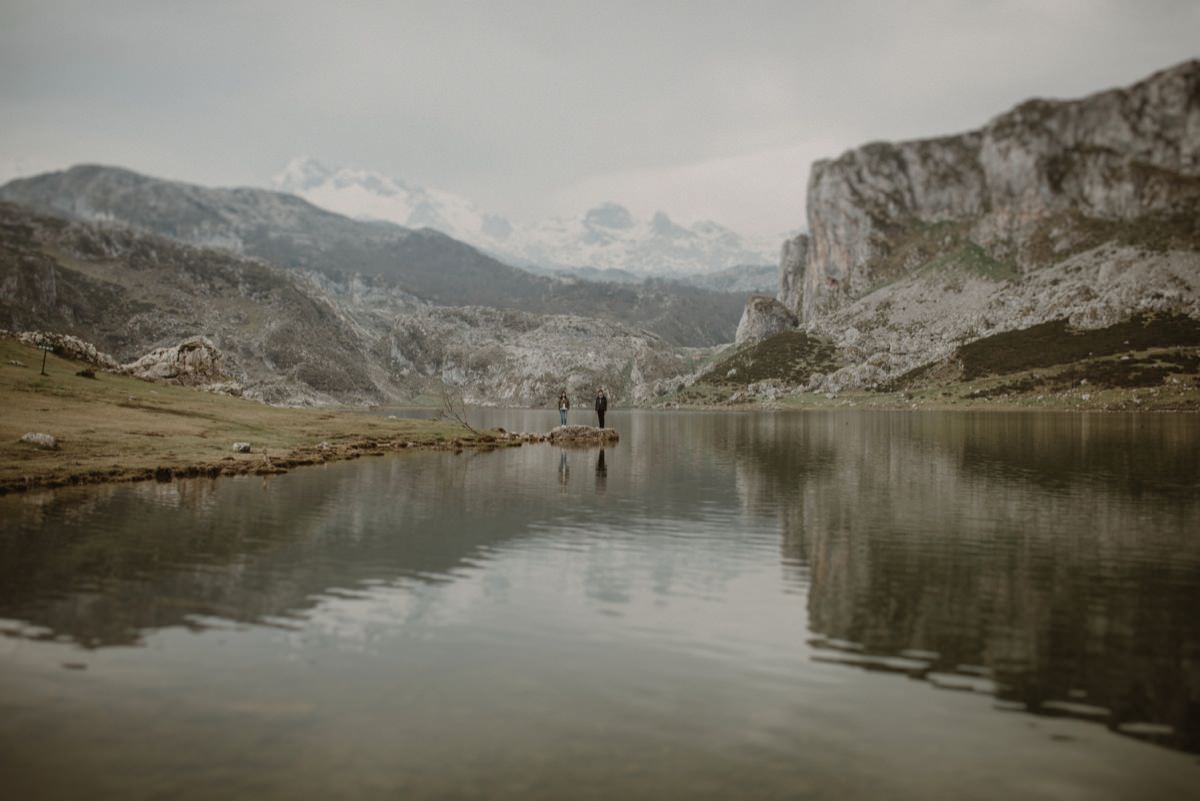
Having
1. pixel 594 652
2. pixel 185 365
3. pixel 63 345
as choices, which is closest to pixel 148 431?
pixel 63 345

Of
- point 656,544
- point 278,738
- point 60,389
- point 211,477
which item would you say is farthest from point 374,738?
point 60,389

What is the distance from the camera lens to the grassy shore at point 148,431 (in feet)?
146

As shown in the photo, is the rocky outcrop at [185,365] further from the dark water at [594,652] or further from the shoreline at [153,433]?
the dark water at [594,652]

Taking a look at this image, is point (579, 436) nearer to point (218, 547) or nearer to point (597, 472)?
point (597, 472)

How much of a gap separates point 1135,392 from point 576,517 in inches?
8222

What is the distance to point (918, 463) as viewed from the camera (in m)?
60.3

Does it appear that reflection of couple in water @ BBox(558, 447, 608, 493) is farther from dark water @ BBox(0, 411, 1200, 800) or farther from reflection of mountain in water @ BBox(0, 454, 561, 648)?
dark water @ BBox(0, 411, 1200, 800)

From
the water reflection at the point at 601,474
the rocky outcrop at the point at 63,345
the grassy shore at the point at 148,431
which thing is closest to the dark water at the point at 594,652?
the grassy shore at the point at 148,431

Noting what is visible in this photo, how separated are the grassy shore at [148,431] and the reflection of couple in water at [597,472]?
58.2ft

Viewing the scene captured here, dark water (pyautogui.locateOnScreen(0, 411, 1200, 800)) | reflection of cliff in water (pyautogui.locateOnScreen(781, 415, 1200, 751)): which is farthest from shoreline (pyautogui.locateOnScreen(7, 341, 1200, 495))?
reflection of cliff in water (pyautogui.locateOnScreen(781, 415, 1200, 751))

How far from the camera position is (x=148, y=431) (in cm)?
5878

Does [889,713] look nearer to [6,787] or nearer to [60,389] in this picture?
[6,787]

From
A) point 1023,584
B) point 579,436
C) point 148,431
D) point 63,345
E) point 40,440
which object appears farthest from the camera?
point 63,345

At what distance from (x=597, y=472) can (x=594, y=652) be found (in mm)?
39110
